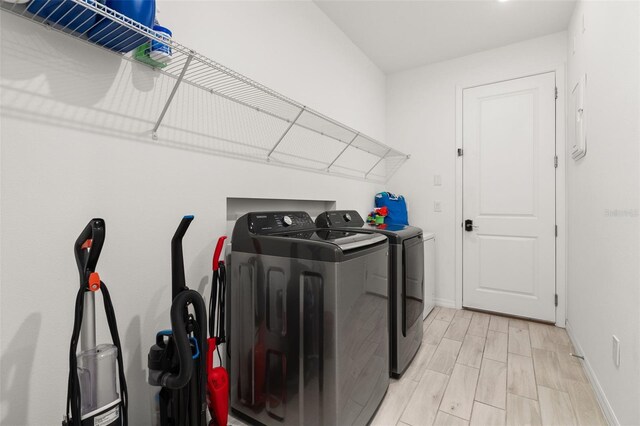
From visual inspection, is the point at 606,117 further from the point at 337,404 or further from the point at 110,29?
the point at 110,29

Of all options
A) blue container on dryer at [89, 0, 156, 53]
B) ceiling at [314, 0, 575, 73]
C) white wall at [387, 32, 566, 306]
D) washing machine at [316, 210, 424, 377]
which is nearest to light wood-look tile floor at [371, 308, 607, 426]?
washing machine at [316, 210, 424, 377]

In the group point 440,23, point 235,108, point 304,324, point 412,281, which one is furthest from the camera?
point 440,23

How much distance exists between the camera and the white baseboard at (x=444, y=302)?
3350mm

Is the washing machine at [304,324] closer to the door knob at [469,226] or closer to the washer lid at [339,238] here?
the washer lid at [339,238]

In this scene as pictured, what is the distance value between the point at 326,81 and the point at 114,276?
2.08 m

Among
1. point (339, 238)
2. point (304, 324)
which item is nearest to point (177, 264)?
point (304, 324)

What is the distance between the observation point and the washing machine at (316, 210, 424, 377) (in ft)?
6.24

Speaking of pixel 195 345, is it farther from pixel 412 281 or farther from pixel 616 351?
pixel 616 351

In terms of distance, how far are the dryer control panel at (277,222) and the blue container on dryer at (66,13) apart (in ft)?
2.99

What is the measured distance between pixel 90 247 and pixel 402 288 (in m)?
1.65

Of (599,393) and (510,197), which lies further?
(510,197)

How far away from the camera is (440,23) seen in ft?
8.86

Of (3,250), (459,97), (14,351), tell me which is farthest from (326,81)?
(14,351)

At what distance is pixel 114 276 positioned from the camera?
1169mm
